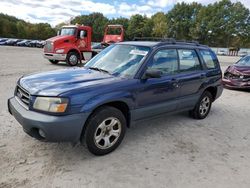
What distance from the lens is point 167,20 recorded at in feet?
234

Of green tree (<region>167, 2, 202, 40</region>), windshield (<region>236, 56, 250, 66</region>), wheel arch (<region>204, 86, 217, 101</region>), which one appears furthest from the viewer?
green tree (<region>167, 2, 202, 40</region>)

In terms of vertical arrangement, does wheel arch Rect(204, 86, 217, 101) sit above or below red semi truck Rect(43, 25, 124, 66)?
below

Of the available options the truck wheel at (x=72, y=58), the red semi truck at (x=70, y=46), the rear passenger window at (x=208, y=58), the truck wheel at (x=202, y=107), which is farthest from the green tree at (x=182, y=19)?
the truck wheel at (x=202, y=107)

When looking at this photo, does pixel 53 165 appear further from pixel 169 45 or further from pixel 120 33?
pixel 120 33

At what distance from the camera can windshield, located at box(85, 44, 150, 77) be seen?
4117mm

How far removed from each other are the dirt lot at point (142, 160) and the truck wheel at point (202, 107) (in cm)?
48

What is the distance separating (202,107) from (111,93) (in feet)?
9.44

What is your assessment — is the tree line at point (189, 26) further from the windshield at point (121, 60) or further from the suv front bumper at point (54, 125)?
the suv front bumper at point (54, 125)

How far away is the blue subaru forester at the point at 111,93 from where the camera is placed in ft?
10.4

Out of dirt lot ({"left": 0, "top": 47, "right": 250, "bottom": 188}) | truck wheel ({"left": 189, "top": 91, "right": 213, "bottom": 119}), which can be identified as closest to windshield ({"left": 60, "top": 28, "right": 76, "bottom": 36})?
dirt lot ({"left": 0, "top": 47, "right": 250, "bottom": 188})

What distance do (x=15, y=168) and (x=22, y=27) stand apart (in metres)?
81.3

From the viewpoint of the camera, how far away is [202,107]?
5633 millimetres

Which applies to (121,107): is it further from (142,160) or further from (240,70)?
(240,70)

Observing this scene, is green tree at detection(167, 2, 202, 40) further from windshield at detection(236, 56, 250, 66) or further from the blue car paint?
the blue car paint
